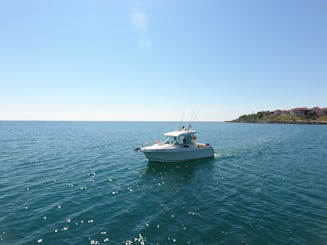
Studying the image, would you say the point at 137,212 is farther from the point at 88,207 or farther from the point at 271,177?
the point at 271,177

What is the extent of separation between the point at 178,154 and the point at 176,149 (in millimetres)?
985

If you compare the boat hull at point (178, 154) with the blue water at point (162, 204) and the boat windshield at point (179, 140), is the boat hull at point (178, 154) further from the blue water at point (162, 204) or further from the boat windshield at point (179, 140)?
the blue water at point (162, 204)

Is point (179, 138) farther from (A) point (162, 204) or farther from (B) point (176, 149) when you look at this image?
(A) point (162, 204)

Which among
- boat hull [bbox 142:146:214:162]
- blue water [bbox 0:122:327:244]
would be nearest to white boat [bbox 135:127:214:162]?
boat hull [bbox 142:146:214:162]

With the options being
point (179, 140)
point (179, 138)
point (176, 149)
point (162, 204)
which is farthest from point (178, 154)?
point (162, 204)

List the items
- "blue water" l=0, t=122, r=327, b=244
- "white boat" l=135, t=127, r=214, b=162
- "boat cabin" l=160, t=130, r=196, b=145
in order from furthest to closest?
1. "boat cabin" l=160, t=130, r=196, b=145
2. "white boat" l=135, t=127, r=214, b=162
3. "blue water" l=0, t=122, r=327, b=244

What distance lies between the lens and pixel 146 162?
29797 millimetres

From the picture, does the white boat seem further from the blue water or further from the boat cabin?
the blue water

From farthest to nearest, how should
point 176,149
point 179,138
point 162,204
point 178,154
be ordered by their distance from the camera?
point 179,138, point 178,154, point 176,149, point 162,204

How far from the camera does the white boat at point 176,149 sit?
27.3 meters

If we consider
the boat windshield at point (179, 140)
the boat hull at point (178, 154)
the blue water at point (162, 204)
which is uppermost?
the boat windshield at point (179, 140)

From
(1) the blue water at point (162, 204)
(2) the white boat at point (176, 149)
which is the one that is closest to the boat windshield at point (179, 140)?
(2) the white boat at point (176, 149)

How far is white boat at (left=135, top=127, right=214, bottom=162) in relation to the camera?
2730cm

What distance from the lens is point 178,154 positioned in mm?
28703
